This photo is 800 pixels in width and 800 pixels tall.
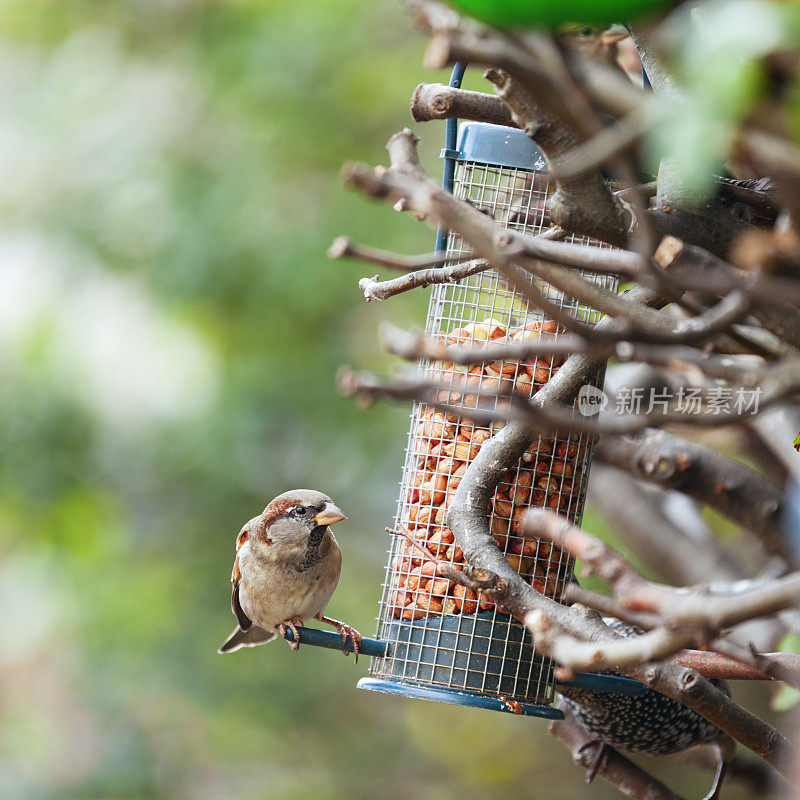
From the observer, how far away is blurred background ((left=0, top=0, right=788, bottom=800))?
17.5 ft

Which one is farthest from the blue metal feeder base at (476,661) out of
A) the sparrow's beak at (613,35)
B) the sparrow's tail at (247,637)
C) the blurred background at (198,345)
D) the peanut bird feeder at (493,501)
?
the blurred background at (198,345)

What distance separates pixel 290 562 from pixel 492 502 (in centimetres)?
93

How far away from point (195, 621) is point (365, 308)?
210cm

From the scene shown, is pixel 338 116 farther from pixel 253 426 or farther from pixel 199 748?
pixel 199 748

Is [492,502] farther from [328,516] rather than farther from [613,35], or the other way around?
[613,35]

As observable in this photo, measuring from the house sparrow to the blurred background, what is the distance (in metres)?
2.11

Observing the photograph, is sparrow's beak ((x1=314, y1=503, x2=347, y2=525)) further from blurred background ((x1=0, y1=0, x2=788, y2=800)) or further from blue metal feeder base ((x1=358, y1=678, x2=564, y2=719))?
blurred background ((x1=0, y1=0, x2=788, y2=800))

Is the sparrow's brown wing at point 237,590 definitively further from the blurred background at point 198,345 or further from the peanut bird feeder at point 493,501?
the blurred background at point 198,345

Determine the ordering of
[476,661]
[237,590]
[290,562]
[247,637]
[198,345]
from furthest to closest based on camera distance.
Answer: [198,345], [247,637], [237,590], [290,562], [476,661]

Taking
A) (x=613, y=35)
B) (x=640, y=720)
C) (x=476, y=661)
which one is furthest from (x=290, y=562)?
(x=613, y=35)

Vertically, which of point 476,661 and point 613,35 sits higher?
point 613,35

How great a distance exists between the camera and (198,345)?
539 cm

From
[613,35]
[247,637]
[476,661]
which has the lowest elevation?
[247,637]

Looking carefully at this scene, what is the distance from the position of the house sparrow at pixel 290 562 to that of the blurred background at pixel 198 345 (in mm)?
2110
